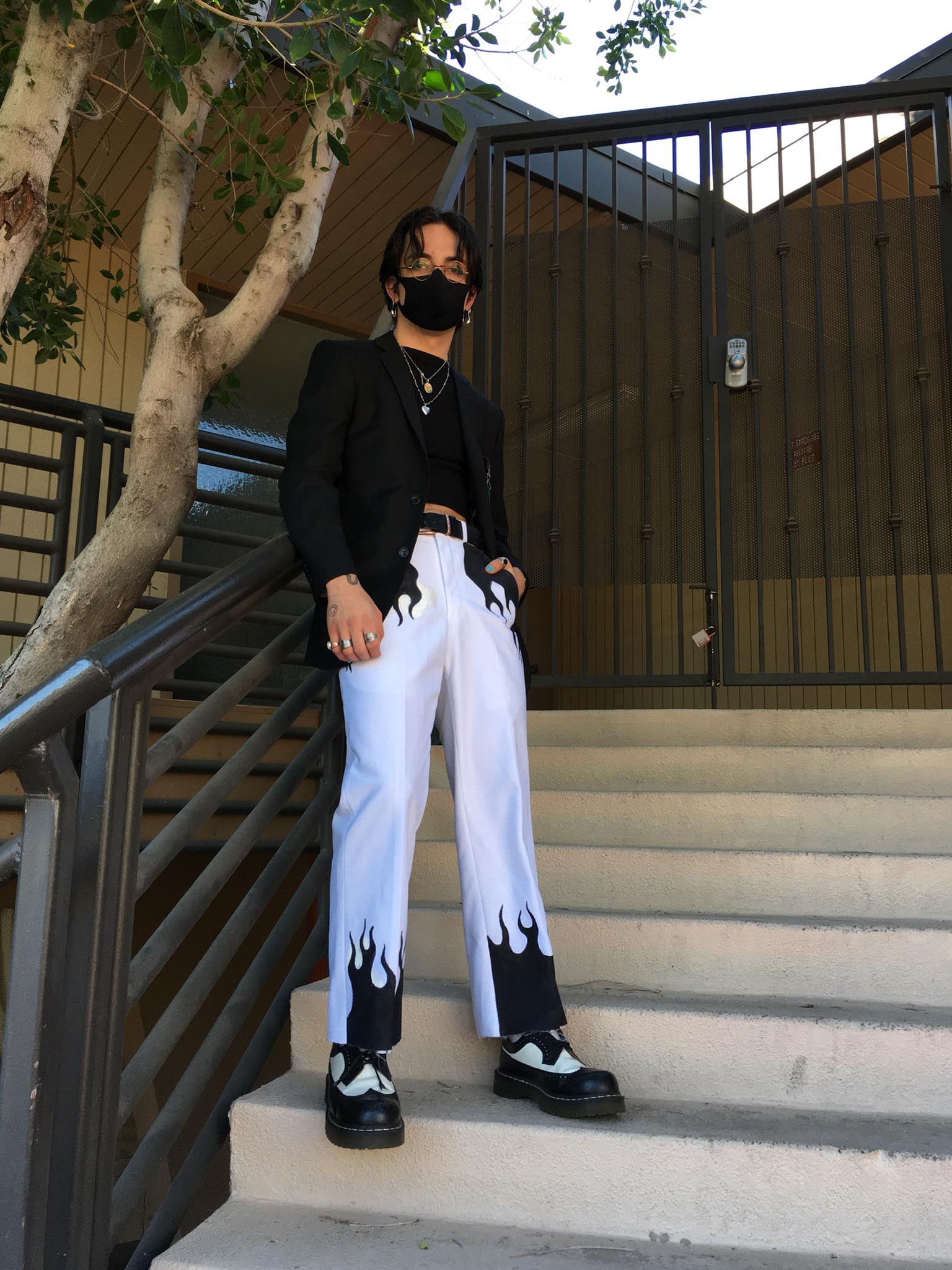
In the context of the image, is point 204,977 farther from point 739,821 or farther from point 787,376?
point 787,376

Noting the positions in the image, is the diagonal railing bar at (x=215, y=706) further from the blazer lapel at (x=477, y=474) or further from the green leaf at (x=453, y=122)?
the green leaf at (x=453, y=122)

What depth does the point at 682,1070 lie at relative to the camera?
178cm

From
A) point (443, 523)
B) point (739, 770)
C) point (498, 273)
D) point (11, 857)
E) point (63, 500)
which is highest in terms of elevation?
point (498, 273)

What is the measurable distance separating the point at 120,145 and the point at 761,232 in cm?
295

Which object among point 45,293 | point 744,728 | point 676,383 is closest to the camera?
point 744,728

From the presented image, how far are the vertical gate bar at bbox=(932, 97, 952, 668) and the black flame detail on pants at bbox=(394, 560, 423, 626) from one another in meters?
2.58

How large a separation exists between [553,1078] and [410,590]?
0.84 meters

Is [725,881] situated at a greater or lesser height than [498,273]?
lesser

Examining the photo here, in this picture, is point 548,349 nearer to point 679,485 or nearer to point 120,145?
point 679,485

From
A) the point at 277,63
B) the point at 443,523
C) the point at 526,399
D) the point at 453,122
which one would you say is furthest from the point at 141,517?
the point at 277,63

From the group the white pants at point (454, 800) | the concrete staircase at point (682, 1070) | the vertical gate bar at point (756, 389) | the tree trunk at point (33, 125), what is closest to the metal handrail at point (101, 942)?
the concrete staircase at point (682, 1070)

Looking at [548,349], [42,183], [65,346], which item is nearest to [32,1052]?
[42,183]

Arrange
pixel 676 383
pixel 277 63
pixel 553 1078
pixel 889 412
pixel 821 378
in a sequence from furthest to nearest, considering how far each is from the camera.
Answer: pixel 277 63, pixel 676 383, pixel 821 378, pixel 889 412, pixel 553 1078

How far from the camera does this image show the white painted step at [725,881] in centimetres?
213
